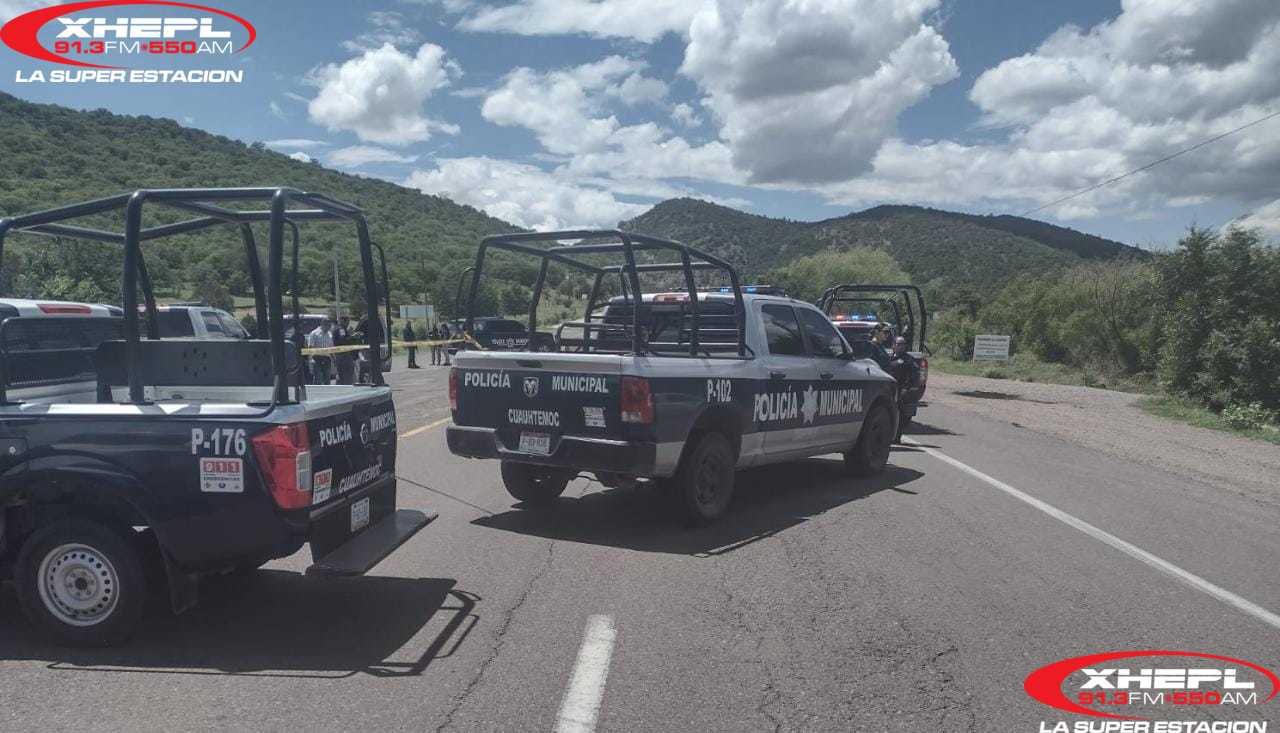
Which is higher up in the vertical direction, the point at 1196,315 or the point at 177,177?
the point at 177,177

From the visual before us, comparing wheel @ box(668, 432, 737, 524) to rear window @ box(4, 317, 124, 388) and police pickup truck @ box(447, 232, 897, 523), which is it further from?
rear window @ box(4, 317, 124, 388)

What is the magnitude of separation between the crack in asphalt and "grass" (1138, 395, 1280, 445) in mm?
15488

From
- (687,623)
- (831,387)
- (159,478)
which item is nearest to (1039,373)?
(831,387)

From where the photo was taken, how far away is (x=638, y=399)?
6695 mm

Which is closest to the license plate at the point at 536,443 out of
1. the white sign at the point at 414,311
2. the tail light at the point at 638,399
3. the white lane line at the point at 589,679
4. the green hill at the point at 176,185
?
the tail light at the point at 638,399

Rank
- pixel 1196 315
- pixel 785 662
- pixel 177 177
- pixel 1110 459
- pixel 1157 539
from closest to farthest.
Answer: pixel 785 662, pixel 1157 539, pixel 1110 459, pixel 1196 315, pixel 177 177

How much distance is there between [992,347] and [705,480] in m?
29.6

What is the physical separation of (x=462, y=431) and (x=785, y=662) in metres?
3.75

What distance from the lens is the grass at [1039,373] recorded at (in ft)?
94.0

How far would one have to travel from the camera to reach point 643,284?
10555 mm

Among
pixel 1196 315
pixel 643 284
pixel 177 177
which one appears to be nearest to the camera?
pixel 643 284

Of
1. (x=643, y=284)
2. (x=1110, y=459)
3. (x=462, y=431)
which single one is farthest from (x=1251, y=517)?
(x=462, y=431)

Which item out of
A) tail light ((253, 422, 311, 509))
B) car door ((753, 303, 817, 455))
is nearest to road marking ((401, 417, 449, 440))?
car door ((753, 303, 817, 455))

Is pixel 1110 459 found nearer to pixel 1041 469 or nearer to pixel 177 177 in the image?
pixel 1041 469
